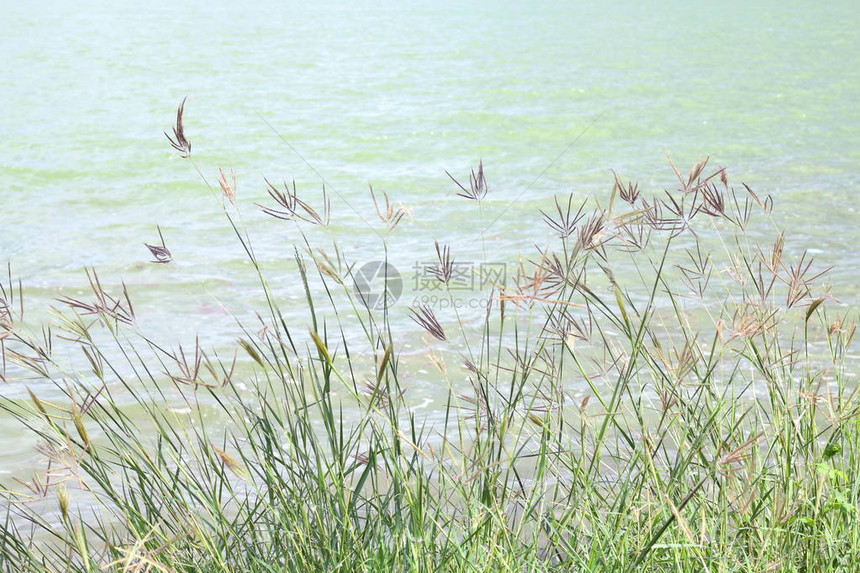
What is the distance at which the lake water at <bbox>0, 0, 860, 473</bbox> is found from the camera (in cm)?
590

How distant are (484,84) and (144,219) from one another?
797cm

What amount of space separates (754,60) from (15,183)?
1311 cm

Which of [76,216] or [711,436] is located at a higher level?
[711,436]

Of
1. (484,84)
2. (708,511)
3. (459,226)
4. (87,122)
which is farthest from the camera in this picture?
(484,84)

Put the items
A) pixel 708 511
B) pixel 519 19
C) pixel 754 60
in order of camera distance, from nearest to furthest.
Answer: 1. pixel 708 511
2. pixel 754 60
3. pixel 519 19

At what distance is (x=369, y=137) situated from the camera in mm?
10172

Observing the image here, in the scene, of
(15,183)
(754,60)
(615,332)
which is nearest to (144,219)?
(15,183)

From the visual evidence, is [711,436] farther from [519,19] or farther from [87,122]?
[519,19]

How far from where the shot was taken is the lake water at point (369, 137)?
5.90 metres

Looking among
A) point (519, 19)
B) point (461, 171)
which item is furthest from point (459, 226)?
point (519, 19)

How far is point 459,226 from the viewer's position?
668cm

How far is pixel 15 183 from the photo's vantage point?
26.8 feet

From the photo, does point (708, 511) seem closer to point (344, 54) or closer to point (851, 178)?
point (851, 178)

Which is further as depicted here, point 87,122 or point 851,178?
point 87,122
